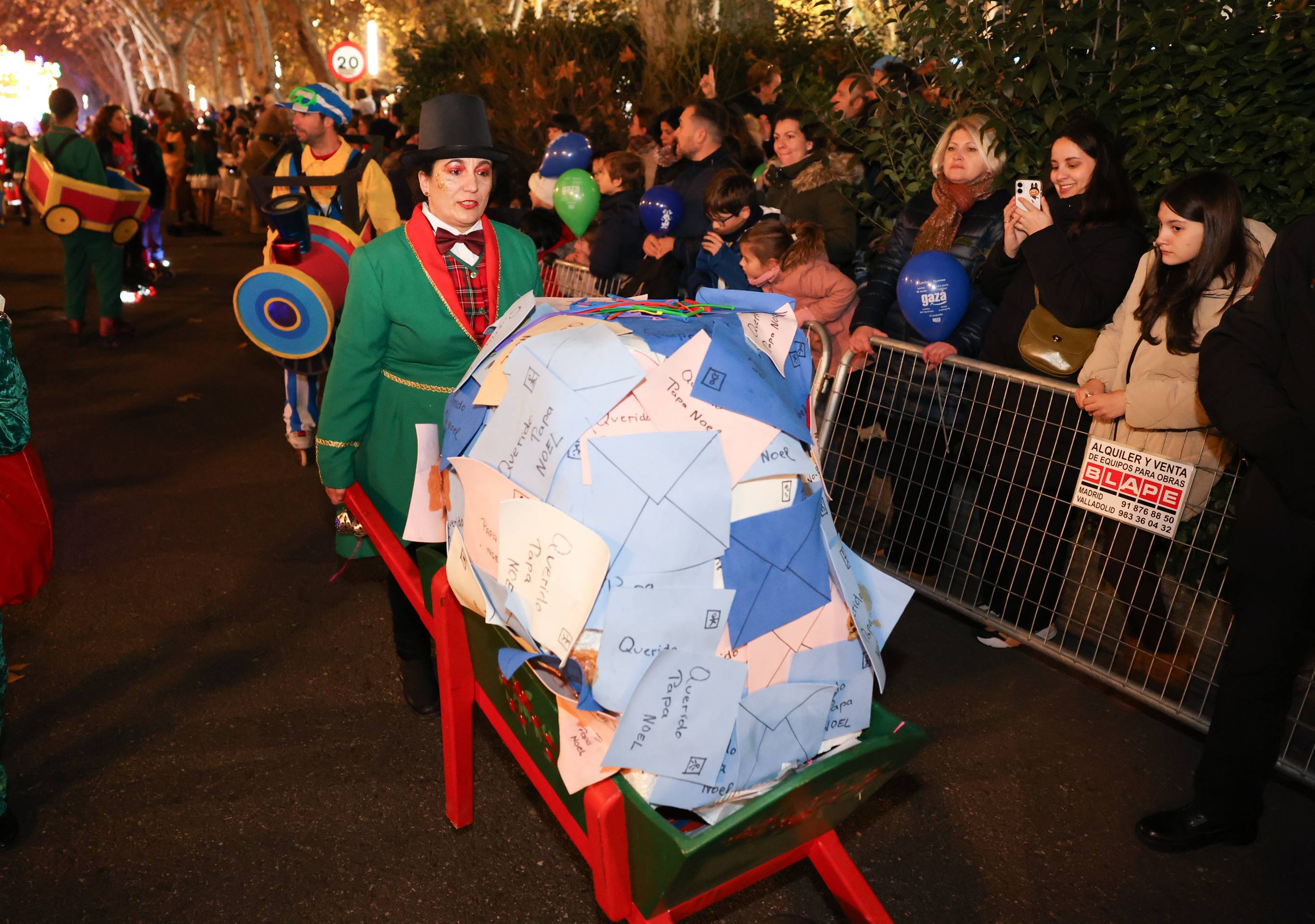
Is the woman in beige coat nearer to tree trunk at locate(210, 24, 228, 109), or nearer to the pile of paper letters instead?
the pile of paper letters

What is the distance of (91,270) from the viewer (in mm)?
9188

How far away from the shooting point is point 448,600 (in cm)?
247

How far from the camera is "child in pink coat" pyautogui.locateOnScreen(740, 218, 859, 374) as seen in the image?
4.74 metres

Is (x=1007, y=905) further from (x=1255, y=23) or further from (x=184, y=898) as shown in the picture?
(x=1255, y=23)

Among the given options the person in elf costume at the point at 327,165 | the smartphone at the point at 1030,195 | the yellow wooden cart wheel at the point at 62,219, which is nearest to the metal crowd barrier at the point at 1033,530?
the smartphone at the point at 1030,195

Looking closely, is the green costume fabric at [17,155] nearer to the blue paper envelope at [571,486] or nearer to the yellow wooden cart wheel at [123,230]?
the yellow wooden cart wheel at [123,230]

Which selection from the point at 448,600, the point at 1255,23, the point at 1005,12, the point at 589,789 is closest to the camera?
the point at 589,789

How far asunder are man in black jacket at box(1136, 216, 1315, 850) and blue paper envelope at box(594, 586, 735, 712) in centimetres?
174

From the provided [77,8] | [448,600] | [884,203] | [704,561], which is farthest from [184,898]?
[77,8]

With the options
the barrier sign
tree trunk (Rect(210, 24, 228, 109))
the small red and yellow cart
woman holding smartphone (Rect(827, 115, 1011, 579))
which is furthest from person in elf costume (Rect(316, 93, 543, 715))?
tree trunk (Rect(210, 24, 228, 109))

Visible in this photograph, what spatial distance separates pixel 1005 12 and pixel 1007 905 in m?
3.96

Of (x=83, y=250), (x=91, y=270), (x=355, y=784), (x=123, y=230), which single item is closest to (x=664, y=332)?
(x=355, y=784)

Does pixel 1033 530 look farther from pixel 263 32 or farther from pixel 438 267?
pixel 263 32

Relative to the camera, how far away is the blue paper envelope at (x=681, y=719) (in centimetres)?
181
